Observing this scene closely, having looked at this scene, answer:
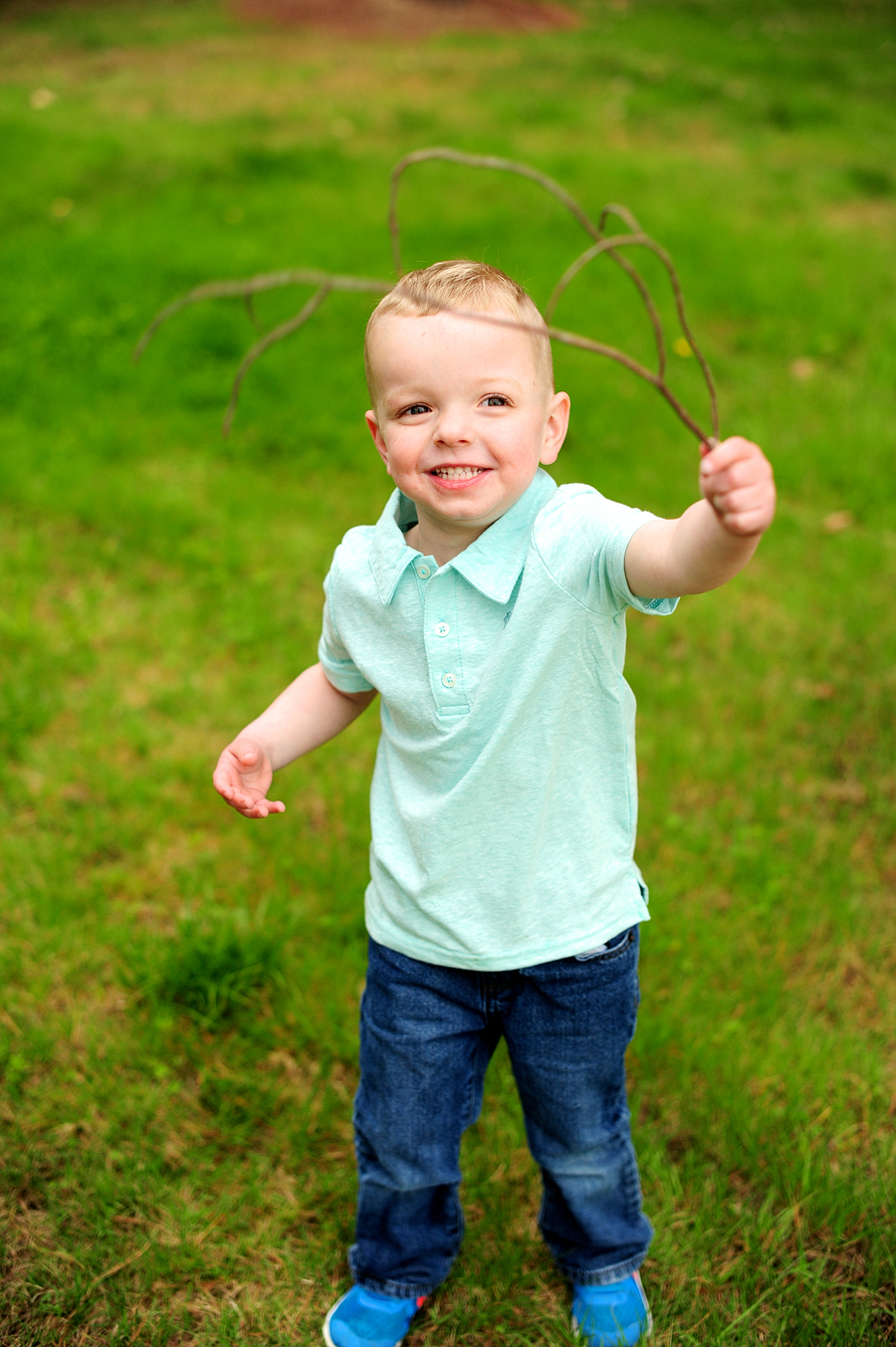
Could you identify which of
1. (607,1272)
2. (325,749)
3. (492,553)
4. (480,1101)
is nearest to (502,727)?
(492,553)

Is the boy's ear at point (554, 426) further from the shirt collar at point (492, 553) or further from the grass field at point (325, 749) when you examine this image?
the grass field at point (325, 749)

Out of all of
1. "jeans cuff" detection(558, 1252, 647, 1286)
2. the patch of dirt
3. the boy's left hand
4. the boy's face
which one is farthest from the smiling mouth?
the patch of dirt

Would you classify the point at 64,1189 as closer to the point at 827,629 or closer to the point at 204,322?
the point at 827,629

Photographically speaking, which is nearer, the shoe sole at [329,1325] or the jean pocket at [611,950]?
the jean pocket at [611,950]

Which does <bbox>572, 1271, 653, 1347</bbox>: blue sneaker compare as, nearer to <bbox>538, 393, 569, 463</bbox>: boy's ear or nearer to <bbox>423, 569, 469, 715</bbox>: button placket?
<bbox>423, 569, 469, 715</bbox>: button placket

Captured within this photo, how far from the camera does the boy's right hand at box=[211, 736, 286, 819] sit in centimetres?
164

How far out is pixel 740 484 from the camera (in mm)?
1123

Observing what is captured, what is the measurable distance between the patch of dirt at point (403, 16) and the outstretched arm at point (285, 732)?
9291 mm

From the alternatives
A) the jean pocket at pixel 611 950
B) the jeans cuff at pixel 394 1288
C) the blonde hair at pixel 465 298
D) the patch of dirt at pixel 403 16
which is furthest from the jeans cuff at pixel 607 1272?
the patch of dirt at pixel 403 16

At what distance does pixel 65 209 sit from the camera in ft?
18.7

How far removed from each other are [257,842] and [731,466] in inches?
73.7

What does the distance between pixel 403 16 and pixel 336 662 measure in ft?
33.1

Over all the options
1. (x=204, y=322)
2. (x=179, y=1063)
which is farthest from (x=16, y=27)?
(x=179, y=1063)

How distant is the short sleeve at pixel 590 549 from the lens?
1.37m
